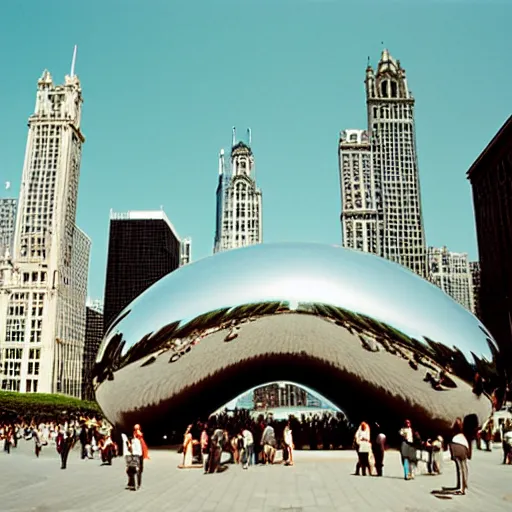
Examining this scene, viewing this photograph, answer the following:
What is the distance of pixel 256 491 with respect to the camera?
250 inches

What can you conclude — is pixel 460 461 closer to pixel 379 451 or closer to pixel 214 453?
pixel 379 451

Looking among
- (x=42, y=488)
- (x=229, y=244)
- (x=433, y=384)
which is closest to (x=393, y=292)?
(x=433, y=384)

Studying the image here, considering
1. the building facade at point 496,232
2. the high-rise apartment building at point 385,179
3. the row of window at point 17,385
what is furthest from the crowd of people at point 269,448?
the high-rise apartment building at point 385,179

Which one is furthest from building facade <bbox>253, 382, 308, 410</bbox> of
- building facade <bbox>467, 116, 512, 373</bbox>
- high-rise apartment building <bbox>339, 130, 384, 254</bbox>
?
high-rise apartment building <bbox>339, 130, 384, 254</bbox>

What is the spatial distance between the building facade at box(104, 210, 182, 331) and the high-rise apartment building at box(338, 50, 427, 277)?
46602 millimetres

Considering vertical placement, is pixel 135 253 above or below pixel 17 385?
above

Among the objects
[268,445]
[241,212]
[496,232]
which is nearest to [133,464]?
[268,445]

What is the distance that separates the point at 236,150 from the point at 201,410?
Answer: 13273 centimetres

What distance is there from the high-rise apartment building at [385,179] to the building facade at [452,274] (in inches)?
957

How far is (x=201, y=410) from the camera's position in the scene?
407 inches

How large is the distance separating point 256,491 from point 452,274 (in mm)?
126864

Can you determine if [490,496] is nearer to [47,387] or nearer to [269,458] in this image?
[269,458]

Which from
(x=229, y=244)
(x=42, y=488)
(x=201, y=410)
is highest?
(x=229, y=244)

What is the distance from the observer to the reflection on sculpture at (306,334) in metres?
8.24
